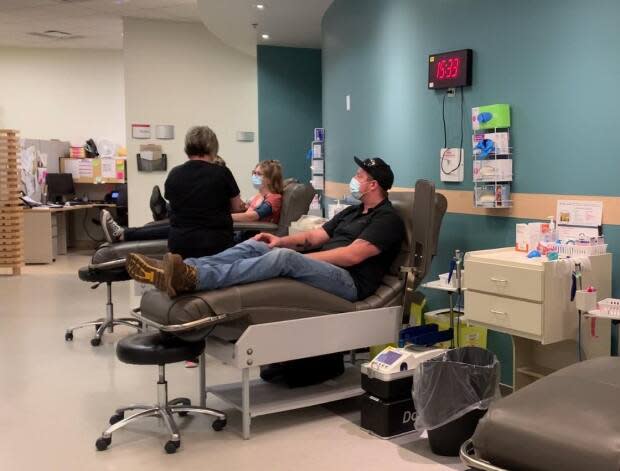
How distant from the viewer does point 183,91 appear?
909cm

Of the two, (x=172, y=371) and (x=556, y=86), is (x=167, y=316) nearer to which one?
(x=172, y=371)

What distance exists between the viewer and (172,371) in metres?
4.48

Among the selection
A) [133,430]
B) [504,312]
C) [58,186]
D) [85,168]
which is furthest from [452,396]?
[85,168]

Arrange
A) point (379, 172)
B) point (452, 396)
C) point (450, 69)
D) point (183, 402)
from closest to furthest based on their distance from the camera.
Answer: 1. point (452, 396)
2. point (183, 402)
3. point (379, 172)
4. point (450, 69)

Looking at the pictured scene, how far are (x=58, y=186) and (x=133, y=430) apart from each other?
738 centimetres

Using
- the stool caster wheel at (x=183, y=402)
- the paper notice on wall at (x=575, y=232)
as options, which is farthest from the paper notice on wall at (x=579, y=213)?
the stool caster wheel at (x=183, y=402)

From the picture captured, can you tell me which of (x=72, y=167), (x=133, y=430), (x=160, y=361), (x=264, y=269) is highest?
(x=72, y=167)

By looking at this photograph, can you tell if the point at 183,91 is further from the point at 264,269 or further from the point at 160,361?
the point at 160,361

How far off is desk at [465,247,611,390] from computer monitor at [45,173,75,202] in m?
7.98

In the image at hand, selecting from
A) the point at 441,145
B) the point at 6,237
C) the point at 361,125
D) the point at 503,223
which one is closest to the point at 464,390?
the point at 503,223

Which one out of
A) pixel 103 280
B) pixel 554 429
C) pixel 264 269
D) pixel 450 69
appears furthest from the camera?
pixel 103 280

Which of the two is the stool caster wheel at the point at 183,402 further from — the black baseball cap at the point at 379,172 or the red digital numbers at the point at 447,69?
the red digital numbers at the point at 447,69

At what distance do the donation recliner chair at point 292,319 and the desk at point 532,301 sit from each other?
1.23 ft

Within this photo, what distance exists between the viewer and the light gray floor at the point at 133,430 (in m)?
3.10
